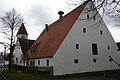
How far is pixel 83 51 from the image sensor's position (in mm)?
32531

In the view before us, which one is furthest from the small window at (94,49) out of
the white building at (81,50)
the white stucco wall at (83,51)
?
the white stucco wall at (83,51)

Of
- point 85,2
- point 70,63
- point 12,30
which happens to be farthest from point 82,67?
point 85,2

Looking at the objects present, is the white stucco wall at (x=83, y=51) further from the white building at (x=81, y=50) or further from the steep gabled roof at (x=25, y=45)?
the steep gabled roof at (x=25, y=45)

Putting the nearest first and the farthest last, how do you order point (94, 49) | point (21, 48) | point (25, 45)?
1. point (94, 49)
2. point (21, 48)
3. point (25, 45)

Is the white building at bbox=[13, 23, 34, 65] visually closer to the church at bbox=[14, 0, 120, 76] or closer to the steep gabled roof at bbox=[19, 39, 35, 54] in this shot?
the steep gabled roof at bbox=[19, 39, 35, 54]

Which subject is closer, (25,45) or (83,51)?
(83,51)

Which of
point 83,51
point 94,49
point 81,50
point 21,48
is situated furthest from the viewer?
point 21,48

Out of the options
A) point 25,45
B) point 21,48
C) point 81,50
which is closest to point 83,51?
point 81,50

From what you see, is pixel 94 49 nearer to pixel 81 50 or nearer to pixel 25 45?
pixel 81 50

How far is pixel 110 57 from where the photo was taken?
1378 inches

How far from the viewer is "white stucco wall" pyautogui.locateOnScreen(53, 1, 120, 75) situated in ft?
99.9

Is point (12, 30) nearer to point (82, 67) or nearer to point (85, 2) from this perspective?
point (82, 67)

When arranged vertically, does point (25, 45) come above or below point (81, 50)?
above

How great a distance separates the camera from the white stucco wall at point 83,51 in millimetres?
30461
